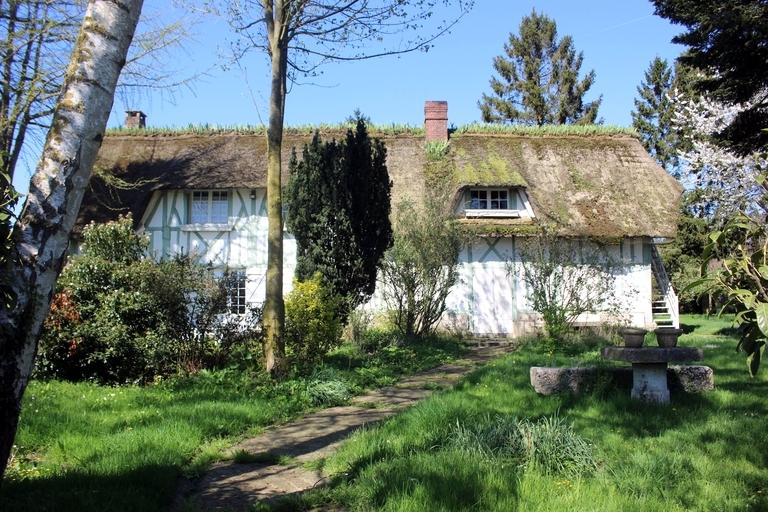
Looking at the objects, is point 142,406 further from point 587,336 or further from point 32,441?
point 587,336

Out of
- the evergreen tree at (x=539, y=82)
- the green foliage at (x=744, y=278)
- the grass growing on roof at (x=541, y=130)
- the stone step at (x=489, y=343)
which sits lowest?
the stone step at (x=489, y=343)

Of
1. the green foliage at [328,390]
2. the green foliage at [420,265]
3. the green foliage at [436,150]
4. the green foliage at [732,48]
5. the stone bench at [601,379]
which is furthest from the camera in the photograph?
the green foliage at [436,150]

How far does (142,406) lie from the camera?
274 inches

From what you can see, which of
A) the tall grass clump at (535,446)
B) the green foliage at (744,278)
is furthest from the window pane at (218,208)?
the green foliage at (744,278)

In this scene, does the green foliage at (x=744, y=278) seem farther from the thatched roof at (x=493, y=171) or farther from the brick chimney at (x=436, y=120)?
the brick chimney at (x=436, y=120)

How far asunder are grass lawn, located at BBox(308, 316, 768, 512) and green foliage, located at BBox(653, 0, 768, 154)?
4654 mm

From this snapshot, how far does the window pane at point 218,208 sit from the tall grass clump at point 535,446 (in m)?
14.5

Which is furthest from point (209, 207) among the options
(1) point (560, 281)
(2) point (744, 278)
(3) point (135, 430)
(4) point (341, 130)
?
(2) point (744, 278)

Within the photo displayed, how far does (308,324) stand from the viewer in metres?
9.61

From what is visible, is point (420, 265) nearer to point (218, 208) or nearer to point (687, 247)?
point (218, 208)

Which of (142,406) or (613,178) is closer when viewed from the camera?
(142,406)

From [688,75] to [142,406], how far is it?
3154cm

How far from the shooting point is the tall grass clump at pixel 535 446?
4.39 metres

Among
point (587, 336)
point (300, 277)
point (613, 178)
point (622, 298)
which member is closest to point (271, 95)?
point (300, 277)
